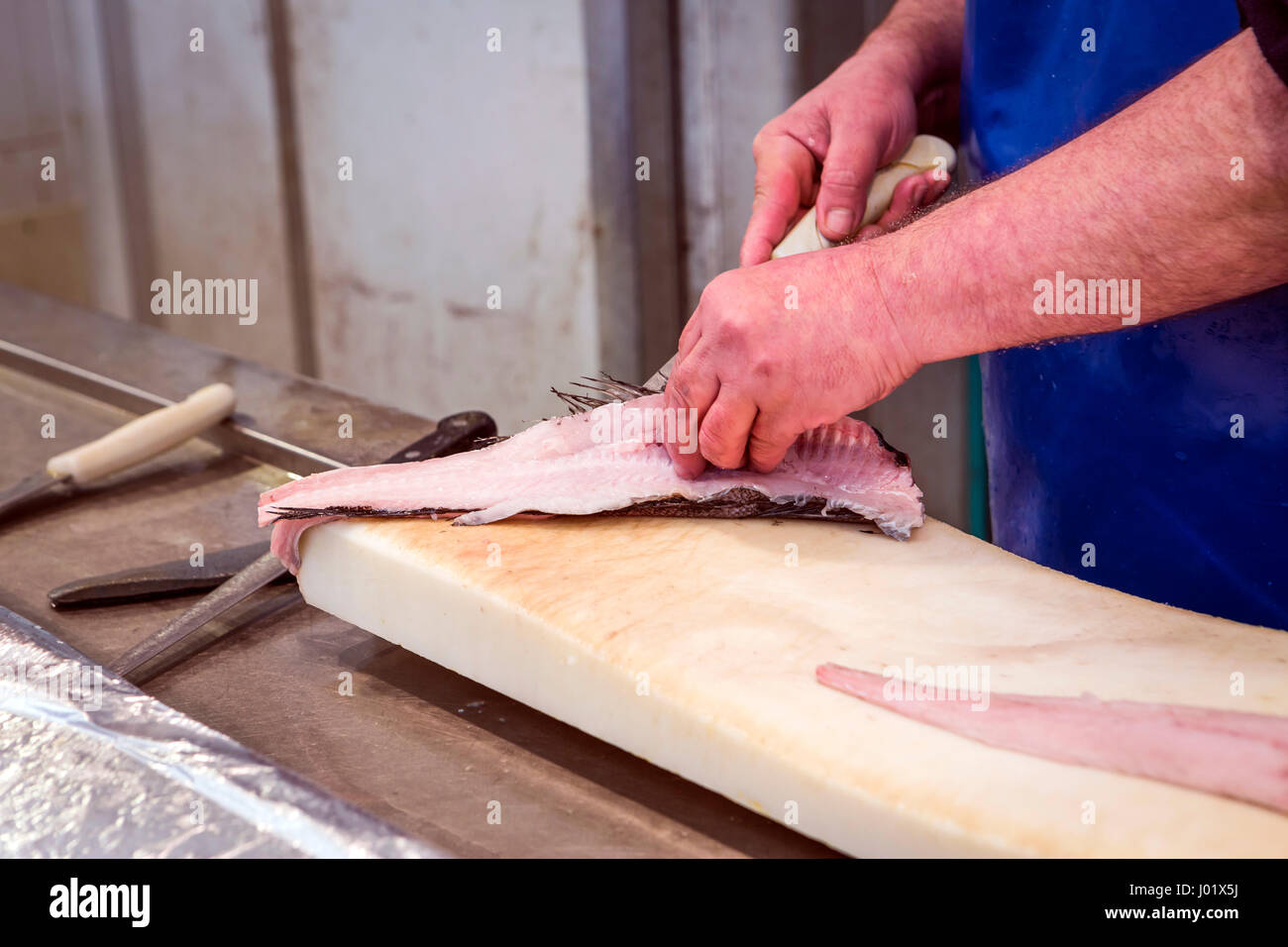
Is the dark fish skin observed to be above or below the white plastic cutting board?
above

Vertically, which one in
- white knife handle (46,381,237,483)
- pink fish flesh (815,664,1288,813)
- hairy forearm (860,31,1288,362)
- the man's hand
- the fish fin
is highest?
hairy forearm (860,31,1288,362)

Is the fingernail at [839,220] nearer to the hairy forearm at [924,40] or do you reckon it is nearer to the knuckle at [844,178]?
the knuckle at [844,178]

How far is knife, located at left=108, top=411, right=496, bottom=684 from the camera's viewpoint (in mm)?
1552

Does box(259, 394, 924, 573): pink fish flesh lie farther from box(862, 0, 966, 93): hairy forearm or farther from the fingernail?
box(862, 0, 966, 93): hairy forearm

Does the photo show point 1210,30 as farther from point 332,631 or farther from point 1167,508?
point 332,631

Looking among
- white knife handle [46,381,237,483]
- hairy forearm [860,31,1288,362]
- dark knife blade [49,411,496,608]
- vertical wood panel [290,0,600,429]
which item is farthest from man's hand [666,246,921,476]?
vertical wood panel [290,0,600,429]

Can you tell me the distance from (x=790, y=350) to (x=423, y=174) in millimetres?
2725

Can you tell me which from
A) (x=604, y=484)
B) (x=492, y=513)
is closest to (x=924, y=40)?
(x=604, y=484)

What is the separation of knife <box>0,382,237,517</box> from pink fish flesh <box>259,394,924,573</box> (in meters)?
0.55

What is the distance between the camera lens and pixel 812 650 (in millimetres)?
1354

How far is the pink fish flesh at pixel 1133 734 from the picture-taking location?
1121mm

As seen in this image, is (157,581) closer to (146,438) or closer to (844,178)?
(146,438)

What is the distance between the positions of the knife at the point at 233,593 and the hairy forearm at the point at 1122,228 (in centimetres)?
72
